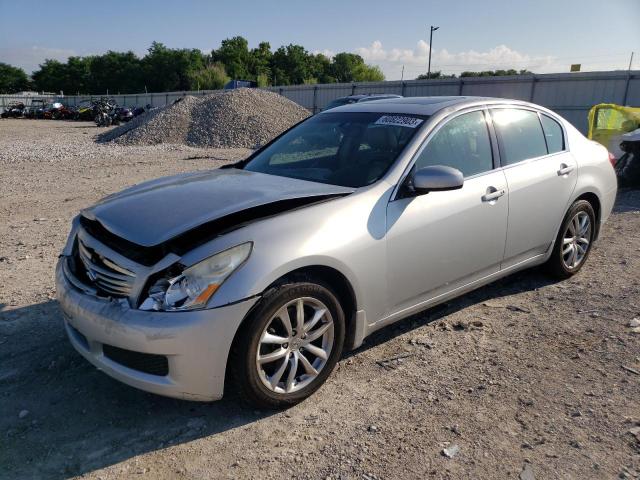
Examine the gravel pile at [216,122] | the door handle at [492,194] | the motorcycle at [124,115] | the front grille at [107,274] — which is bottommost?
the motorcycle at [124,115]

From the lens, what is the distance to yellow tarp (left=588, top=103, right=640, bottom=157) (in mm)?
10234

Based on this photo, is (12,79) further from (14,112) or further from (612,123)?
(612,123)

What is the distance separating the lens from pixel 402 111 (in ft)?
13.0

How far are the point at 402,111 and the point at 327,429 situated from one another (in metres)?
2.37

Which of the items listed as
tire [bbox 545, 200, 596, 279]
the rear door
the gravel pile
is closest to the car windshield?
the rear door

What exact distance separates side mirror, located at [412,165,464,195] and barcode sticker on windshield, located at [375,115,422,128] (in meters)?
0.54

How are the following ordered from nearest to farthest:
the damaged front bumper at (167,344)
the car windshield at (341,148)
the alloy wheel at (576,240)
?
the damaged front bumper at (167,344) → the car windshield at (341,148) → the alloy wheel at (576,240)

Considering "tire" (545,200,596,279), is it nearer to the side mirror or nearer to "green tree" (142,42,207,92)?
the side mirror

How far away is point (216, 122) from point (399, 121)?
17.9 m

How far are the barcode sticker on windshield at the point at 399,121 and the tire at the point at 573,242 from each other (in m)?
1.86

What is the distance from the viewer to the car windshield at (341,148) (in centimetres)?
363

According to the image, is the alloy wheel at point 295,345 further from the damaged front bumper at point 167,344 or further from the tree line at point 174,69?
the tree line at point 174,69

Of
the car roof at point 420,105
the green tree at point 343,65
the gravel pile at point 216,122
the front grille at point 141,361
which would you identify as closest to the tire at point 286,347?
the front grille at point 141,361

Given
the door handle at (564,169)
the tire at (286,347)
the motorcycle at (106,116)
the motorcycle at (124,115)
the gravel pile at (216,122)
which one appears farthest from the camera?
the motorcycle at (124,115)
